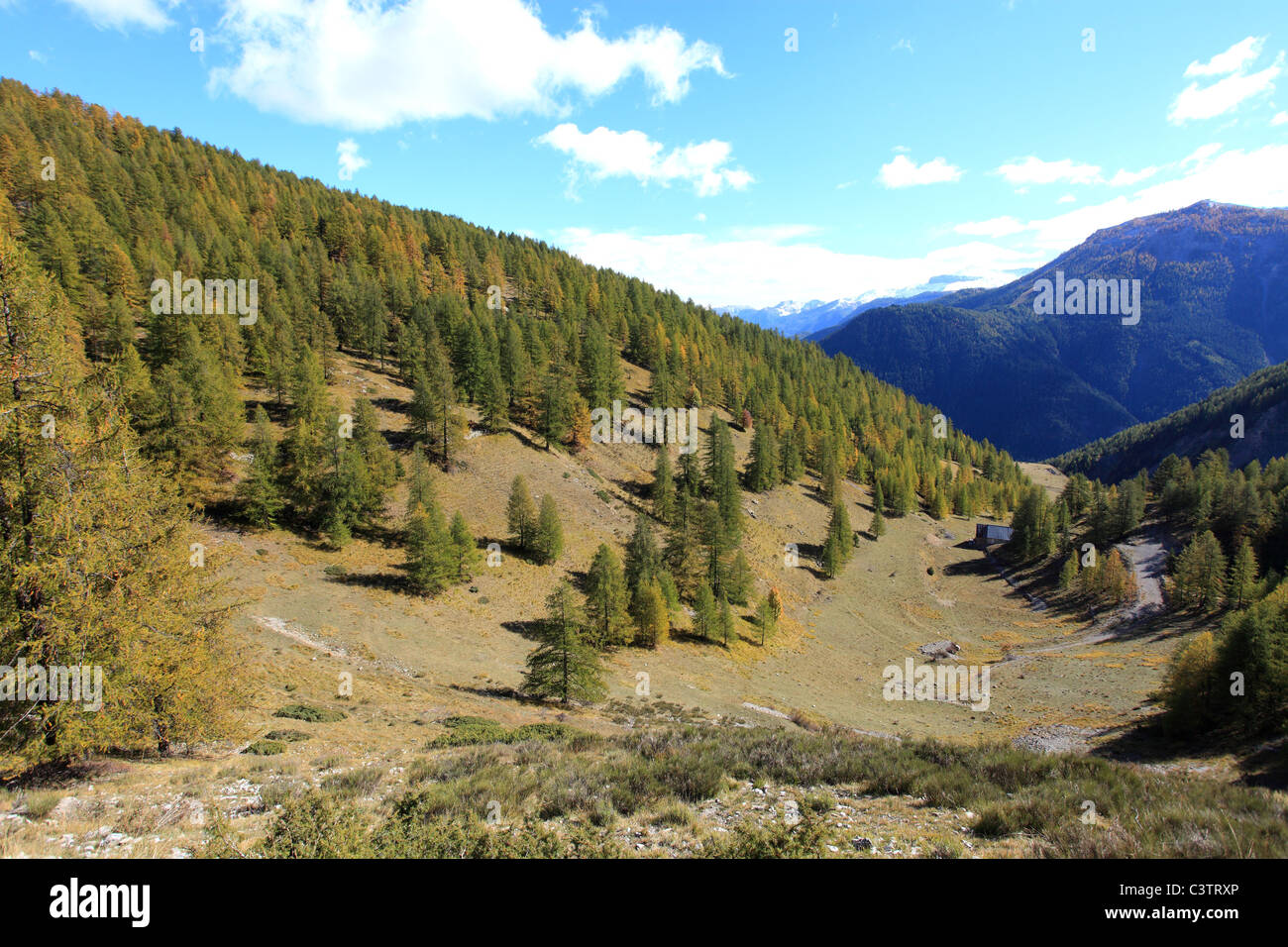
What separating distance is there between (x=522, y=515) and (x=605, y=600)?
1404 centimetres

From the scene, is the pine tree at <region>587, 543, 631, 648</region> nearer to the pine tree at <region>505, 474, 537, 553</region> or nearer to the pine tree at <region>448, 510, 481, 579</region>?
the pine tree at <region>448, 510, 481, 579</region>

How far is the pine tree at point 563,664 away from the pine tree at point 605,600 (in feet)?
37.4

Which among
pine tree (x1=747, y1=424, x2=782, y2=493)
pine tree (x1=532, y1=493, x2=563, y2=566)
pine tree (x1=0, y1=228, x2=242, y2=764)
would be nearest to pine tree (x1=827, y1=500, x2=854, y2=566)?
pine tree (x1=747, y1=424, x2=782, y2=493)

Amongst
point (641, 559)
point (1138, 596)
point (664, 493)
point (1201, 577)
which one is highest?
point (664, 493)

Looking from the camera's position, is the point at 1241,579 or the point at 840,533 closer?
the point at 1241,579

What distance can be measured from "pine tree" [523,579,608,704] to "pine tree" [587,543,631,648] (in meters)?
11.4

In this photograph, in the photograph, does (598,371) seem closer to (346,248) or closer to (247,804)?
(346,248)

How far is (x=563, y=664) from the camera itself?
2980cm

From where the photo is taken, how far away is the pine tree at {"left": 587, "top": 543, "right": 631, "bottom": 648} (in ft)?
137

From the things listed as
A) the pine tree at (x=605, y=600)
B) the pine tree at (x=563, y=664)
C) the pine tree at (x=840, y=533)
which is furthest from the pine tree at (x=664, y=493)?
the pine tree at (x=563, y=664)

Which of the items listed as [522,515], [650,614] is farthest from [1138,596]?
[522,515]

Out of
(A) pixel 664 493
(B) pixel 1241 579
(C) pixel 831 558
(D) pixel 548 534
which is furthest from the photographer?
(C) pixel 831 558

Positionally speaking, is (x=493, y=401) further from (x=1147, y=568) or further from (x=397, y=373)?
(x=1147, y=568)
